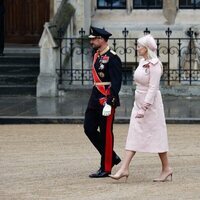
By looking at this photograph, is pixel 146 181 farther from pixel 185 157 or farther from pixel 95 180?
pixel 185 157

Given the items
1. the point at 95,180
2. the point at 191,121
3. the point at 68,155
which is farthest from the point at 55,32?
the point at 95,180

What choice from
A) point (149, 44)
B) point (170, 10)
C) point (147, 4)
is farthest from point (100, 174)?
point (147, 4)

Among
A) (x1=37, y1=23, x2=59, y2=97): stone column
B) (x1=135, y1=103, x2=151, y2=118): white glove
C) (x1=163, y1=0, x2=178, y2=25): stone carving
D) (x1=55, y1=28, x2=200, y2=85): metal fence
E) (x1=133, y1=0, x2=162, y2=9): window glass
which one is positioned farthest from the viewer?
(x1=133, y1=0, x2=162, y2=9): window glass

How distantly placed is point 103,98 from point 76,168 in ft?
3.64

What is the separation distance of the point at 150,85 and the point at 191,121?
→ 17.7 ft

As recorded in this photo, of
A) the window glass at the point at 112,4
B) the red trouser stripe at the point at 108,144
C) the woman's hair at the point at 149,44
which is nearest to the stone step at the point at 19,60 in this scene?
the window glass at the point at 112,4

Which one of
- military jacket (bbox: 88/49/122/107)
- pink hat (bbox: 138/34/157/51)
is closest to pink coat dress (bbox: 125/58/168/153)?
pink hat (bbox: 138/34/157/51)

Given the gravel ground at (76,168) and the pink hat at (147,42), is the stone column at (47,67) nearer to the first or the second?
the gravel ground at (76,168)

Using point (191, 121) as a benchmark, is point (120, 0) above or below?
above

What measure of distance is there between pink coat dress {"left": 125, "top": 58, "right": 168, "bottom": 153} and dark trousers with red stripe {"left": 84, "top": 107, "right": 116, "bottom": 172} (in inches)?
16.5

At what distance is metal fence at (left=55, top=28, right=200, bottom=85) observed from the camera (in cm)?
2009

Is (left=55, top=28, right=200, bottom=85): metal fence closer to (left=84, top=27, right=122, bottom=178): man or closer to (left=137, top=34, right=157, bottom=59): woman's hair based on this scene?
(left=84, top=27, right=122, bottom=178): man

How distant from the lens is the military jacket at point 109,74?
11.3 meters

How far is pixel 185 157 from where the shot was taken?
1277cm
